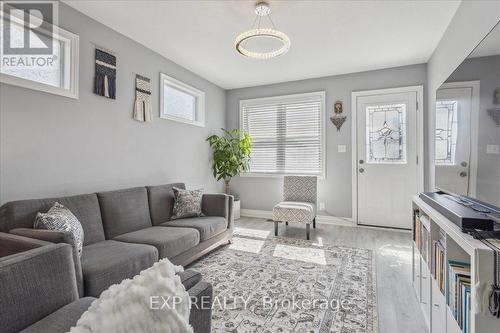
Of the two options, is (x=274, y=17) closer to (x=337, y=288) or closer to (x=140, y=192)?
(x=140, y=192)

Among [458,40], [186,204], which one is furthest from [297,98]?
[186,204]

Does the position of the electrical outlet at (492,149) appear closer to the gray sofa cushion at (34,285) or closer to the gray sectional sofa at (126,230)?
the gray sofa cushion at (34,285)

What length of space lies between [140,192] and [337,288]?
2.25 metres

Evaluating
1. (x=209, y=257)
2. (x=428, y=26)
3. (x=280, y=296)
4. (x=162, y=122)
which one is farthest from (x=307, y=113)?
(x=280, y=296)

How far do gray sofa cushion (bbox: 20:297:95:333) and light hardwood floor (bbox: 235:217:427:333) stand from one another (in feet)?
5.81

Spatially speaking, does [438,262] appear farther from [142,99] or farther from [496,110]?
[142,99]

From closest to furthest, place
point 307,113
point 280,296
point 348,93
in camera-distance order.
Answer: point 280,296 < point 348,93 < point 307,113

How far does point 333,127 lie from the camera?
445 cm

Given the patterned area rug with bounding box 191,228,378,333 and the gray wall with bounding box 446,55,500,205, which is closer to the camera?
the gray wall with bounding box 446,55,500,205

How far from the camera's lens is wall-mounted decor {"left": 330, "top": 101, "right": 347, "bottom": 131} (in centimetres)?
436

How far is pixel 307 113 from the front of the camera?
4664 mm

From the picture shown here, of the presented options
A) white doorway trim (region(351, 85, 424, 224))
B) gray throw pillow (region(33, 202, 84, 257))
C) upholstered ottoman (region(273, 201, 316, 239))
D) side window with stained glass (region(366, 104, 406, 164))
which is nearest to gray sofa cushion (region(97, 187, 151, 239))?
gray throw pillow (region(33, 202, 84, 257))

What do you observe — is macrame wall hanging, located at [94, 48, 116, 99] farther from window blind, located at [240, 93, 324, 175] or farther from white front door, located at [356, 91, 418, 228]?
white front door, located at [356, 91, 418, 228]

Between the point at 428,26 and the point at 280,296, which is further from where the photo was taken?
the point at 428,26
